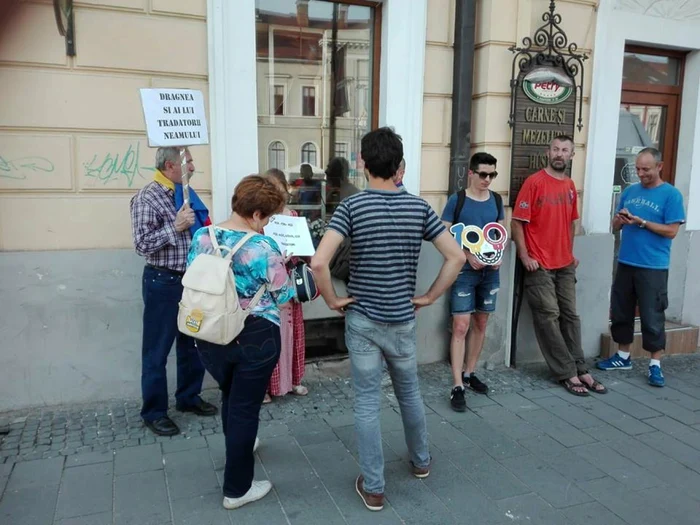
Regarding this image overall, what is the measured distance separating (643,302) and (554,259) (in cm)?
99

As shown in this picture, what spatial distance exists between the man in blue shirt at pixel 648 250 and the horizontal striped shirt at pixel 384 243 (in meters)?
2.88

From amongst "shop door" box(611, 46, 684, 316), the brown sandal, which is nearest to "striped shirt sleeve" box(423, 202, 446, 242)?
the brown sandal

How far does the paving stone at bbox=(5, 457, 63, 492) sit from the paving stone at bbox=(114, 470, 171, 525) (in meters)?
0.38

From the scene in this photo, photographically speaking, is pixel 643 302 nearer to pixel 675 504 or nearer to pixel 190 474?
pixel 675 504

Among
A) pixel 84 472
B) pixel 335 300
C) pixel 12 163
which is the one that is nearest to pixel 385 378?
pixel 335 300

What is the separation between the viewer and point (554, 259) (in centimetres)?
476

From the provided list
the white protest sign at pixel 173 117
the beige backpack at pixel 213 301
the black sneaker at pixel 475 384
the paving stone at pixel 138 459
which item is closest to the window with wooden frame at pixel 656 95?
the black sneaker at pixel 475 384

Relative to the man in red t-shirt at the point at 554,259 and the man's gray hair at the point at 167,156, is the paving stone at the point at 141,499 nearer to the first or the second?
the man's gray hair at the point at 167,156

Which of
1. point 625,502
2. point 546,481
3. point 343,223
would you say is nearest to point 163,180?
point 343,223

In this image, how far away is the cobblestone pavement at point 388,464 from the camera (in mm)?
2949

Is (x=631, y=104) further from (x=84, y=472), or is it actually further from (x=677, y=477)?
(x=84, y=472)

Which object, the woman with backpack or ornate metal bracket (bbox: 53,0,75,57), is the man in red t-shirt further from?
ornate metal bracket (bbox: 53,0,75,57)

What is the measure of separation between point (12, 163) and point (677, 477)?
188 inches

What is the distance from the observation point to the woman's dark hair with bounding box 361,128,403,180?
282 cm
